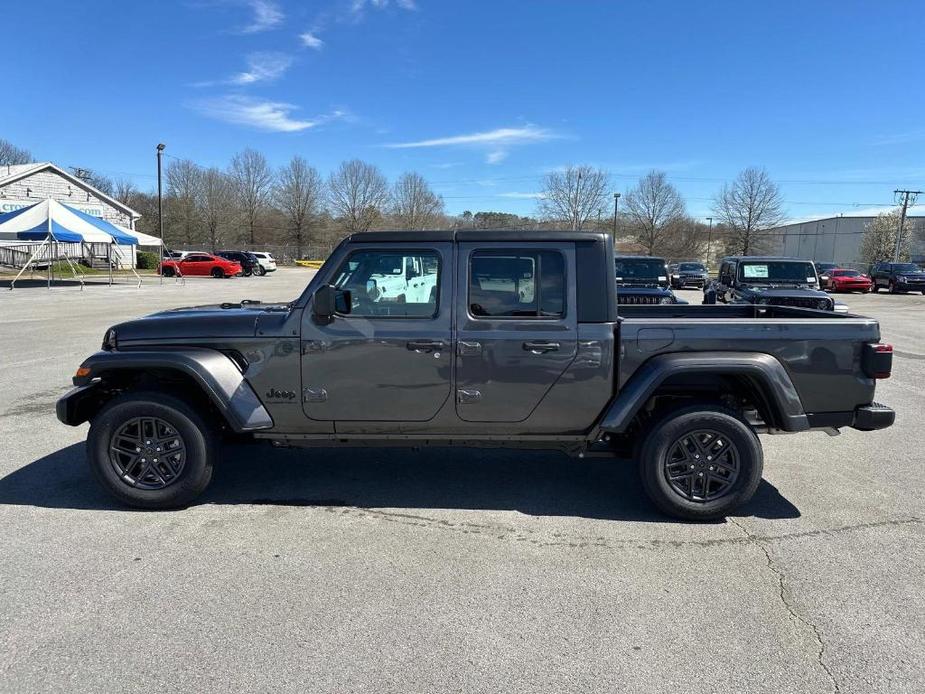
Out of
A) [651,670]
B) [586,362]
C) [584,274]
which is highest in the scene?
[584,274]

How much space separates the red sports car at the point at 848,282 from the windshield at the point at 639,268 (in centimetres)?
2518

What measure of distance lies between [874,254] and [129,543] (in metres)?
88.1

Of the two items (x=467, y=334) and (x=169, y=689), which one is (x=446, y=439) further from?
(x=169, y=689)

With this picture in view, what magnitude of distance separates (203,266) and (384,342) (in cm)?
4074

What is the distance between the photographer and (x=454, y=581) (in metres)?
3.40

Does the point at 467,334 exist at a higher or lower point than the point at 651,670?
higher

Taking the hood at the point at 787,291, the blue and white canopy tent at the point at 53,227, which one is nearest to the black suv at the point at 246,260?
the blue and white canopy tent at the point at 53,227

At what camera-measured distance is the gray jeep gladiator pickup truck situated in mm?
4109

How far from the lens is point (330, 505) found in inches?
174

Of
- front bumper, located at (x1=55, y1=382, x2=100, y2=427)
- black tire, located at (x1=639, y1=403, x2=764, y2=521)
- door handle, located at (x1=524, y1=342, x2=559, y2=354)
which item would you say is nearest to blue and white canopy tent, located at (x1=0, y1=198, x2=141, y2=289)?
front bumper, located at (x1=55, y1=382, x2=100, y2=427)

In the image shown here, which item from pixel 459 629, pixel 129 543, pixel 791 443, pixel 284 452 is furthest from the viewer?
pixel 791 443

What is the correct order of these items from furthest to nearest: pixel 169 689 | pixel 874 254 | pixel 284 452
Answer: pixel 874 254 → pixel 284 452 → pixel 169 689

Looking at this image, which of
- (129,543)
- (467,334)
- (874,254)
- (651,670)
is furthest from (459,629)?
(874,254)

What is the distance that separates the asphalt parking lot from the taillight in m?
1.04
